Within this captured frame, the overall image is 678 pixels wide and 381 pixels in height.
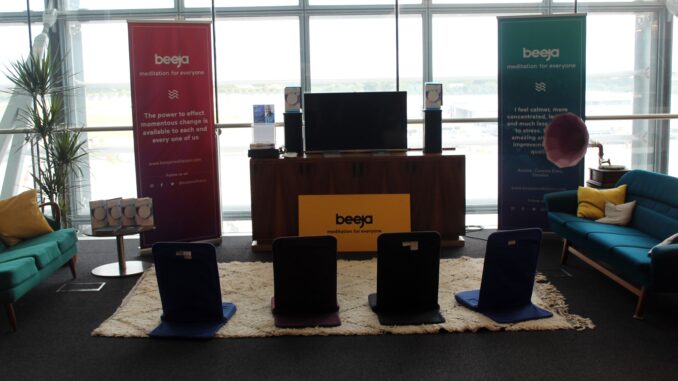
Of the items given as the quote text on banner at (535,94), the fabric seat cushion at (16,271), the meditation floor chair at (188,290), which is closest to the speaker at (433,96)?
the quote text on banner at (535,94)

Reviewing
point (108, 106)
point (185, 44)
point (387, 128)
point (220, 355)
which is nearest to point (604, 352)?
point (220, 355)

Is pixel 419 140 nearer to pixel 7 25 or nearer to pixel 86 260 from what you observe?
pixel 86 260

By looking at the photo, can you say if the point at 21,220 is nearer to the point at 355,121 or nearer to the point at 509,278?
the point at 355,121

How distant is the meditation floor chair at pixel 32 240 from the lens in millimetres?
5371

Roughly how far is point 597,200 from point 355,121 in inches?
103

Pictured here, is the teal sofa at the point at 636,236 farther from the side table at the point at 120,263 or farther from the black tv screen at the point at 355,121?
the side table at the point at 120,263

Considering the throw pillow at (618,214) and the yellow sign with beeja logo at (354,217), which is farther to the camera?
the yellow sign with beeja logo at (354,217)

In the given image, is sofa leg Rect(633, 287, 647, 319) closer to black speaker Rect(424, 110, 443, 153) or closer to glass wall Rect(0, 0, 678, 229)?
black speaker Rect(424, 110, 443, 153)

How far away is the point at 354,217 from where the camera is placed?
23.1 feet

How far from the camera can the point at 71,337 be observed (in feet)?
15.9

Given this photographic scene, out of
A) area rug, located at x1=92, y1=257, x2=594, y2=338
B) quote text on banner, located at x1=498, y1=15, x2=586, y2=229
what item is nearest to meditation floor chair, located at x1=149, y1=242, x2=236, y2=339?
area rug, located at x1=92, y1=257, x2=594, y2=338

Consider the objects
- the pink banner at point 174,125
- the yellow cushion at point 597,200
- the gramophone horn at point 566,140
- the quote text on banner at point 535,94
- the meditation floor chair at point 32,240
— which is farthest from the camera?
the quote text on banner at point 535,94

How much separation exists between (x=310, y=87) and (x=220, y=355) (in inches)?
184

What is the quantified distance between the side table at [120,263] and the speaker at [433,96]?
315 centimetres
